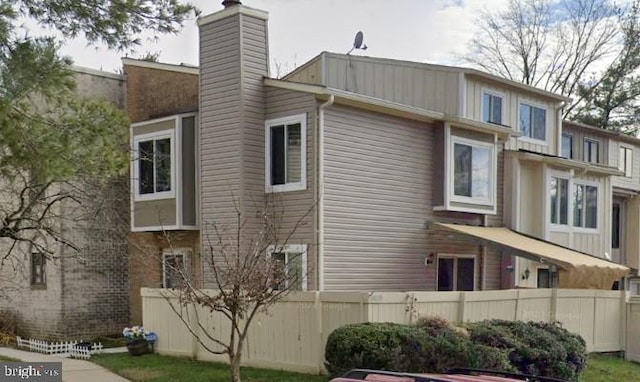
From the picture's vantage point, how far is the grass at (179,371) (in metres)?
11.5

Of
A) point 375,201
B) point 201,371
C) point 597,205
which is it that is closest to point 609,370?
point 375,201

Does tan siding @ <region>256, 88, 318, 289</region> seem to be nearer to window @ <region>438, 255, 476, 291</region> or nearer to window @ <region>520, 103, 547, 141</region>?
window @ <region>438, 255, 476, 291</region>

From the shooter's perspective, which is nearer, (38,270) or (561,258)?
(561,258)

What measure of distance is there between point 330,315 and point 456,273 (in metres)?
8.18

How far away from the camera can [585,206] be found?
2277 centimetres

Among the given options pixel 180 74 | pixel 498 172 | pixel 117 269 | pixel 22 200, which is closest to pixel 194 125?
pixel 180 74

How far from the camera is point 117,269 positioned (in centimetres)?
1977

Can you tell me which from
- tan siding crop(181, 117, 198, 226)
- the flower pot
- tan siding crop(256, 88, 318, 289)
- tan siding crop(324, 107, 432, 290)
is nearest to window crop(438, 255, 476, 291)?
tan siding crop(324, 107, 432, 290)

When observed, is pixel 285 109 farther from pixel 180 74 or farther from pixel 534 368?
pixel 534 368

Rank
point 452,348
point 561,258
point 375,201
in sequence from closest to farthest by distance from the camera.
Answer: point 452,348, point 375,201, point 561,258

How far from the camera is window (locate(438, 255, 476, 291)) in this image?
18.7 meters

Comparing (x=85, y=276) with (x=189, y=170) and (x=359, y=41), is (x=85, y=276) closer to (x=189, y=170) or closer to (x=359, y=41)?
(x=189, y=170)

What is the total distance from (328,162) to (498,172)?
22.2 ft

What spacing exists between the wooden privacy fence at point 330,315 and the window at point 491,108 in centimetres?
612
